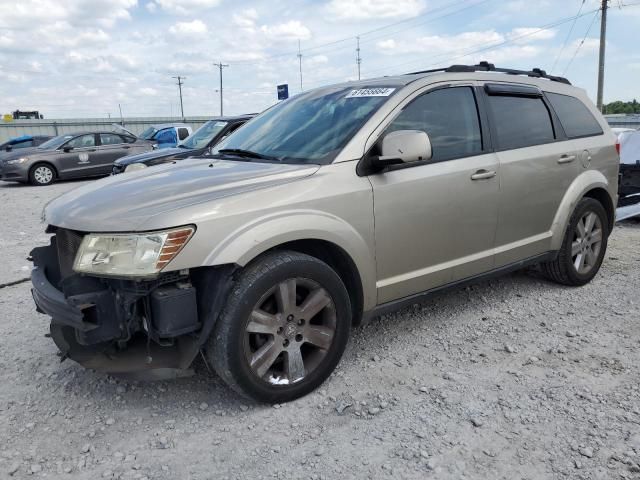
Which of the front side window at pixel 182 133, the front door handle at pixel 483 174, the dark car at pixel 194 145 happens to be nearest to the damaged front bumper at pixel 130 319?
the front door handle at pixel 483 174

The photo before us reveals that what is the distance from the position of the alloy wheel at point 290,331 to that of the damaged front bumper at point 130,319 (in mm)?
286

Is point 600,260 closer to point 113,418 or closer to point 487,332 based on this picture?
point 487,332

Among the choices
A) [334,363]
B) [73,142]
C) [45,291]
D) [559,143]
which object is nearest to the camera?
[45,291]

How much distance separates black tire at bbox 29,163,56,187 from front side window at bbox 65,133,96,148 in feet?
3.13

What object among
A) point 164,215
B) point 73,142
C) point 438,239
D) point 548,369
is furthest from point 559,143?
point 73,142

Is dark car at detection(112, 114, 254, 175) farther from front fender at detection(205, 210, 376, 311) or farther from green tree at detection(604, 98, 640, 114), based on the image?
green tree at detection(604, 98, 640, 114)

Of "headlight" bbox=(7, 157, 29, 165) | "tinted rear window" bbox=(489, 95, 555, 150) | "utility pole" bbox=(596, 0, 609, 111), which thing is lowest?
"headlight" bbox=(7, 157, 29, 165)

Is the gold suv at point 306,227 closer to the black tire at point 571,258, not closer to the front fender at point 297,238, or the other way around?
the front fender at point 297,238

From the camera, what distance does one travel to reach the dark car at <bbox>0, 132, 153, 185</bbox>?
14.4 m

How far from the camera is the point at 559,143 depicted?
4340 mm

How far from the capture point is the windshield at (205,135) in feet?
31.0

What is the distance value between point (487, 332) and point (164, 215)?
2435mm

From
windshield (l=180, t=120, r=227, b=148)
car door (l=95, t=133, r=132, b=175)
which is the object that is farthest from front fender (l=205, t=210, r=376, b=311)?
car door (l=95, t=133, r=132, b=175)

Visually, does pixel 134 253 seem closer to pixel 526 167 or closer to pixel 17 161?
pixel 526 167
